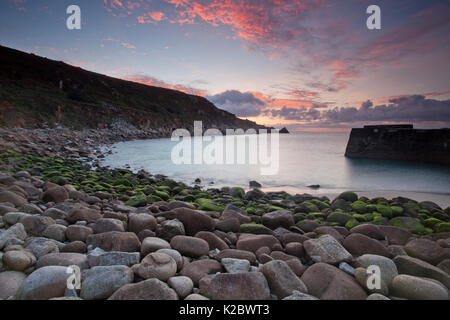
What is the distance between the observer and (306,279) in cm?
199

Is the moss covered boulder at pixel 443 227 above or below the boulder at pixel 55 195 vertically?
below

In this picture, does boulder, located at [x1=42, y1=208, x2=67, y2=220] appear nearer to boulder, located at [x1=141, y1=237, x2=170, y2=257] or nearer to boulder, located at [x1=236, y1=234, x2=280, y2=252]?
boulder, located at [x1=141, y1=237, x2=170, y2=257]

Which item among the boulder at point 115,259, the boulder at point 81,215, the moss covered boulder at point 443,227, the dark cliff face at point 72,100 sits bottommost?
the moss covered boulder at point 443,227

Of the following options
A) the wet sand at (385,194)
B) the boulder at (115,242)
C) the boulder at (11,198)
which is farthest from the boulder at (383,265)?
the wet sand at (385,194)

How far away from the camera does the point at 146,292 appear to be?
164 cm

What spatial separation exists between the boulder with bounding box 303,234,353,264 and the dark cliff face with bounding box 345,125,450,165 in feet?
45.9

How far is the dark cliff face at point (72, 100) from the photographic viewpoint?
2419 centimetres

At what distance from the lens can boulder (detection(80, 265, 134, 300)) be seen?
5.62ft

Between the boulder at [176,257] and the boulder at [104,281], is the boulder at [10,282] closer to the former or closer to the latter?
the boulder at [104,281]

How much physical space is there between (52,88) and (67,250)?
142 ft

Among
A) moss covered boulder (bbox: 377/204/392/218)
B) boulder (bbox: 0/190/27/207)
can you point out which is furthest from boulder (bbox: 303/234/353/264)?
boulder (bbox: 0/190/27/207)

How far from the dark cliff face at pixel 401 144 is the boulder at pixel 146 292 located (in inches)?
→ 614
